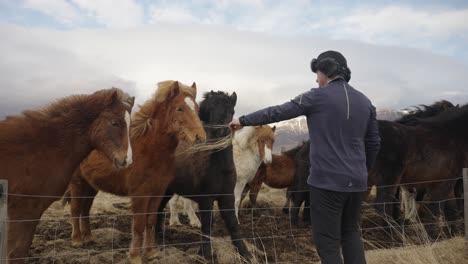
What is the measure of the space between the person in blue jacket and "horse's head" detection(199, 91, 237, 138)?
2.97m

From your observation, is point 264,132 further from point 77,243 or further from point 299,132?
point 299,132

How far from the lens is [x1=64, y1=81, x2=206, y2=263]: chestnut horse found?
538cm

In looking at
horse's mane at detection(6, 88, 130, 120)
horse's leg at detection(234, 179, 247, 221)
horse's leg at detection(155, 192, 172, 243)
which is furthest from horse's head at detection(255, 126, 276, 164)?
horse's mane at detection(6, 88, 130, 120)

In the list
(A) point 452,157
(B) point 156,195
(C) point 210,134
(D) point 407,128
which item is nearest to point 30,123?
(B) point 156,195

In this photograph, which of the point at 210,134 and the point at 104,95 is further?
the point at 210,134

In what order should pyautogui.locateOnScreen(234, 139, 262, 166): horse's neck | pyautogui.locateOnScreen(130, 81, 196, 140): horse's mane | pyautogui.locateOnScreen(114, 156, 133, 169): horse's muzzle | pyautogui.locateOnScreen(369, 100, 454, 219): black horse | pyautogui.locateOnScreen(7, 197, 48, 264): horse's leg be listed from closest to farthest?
1. pyautogui.locateOnScreen(7, 197, 48, 264): horse's leg
2. pyautogui.locateOnScreen(114, 156, 133, 169): horse's muzzle
3. pyautogui.locateOnScreen(130, 81, 196, 140): horse's mane
4. pyautogui.locateOnScreen(369, 100, 454, 219): black horse
5. pyautogui.locateOnScreen(234, 139, 262, 166): horse's neck

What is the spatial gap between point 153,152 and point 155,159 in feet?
0.34

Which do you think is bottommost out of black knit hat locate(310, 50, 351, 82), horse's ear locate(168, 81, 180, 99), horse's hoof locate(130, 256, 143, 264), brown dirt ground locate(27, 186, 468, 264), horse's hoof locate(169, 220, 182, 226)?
horse's hoof locate(169, 220, 182, 226)

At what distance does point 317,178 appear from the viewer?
3.35 metres

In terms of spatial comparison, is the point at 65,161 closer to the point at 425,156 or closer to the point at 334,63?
the point at 334,63

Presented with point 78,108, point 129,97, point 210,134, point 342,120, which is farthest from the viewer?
point 210,134

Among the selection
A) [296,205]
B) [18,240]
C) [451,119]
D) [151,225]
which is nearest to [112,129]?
[18,240]

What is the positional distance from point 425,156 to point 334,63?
549cm

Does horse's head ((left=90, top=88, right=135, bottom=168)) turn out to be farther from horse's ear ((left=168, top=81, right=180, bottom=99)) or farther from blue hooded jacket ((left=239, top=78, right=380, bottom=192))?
blue hooded jacket ((left=239, top=78, right=380, bottom=192))
